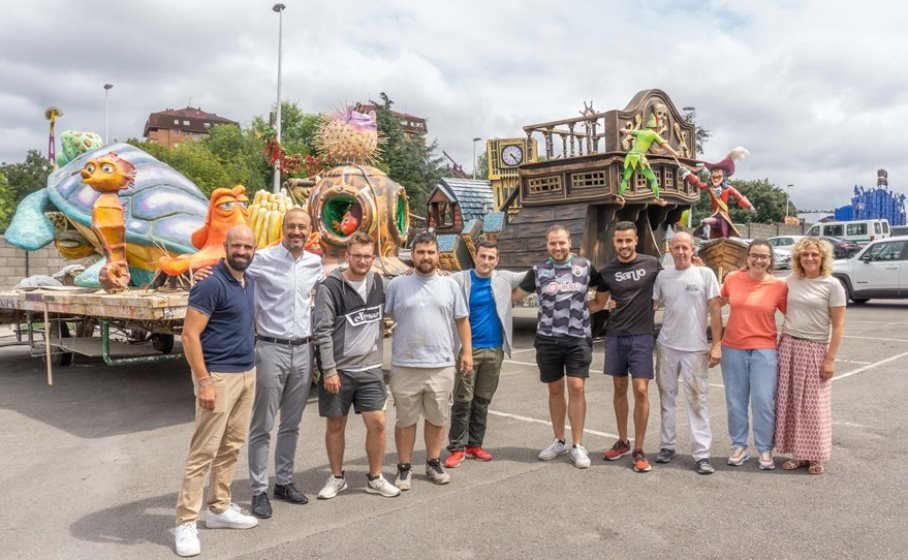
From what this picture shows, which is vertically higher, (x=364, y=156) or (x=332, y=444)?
(x=364, y=156)

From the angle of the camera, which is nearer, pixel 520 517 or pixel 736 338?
pixel 520 517

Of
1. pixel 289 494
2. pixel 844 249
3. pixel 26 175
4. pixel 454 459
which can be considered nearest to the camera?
pixel 289 494

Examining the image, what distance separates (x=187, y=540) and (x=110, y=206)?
510 cm

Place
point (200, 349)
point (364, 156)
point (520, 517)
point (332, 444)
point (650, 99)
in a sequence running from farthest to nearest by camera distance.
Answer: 1. point (650, 99)
2. point (364, 156)
3. point (332, 444)
4. point (520, 517)
5. point (200, 349)

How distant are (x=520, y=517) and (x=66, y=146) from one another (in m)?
9.54

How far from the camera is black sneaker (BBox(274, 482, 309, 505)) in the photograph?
4.02 metres

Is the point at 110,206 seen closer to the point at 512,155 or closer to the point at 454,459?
the point at 454,459

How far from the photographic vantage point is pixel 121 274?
7066mm

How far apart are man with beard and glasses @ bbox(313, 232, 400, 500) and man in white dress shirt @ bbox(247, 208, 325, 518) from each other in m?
0.12

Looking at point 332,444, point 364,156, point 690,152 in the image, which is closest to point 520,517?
point 332,444

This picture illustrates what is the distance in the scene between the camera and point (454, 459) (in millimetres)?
4719

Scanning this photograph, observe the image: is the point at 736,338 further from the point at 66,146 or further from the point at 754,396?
the point at 66,146

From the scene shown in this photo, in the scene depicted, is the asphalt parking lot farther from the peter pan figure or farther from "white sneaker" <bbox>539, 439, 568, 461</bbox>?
the peter pan figure

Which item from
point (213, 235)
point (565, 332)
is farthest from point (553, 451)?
point (213, 235)
